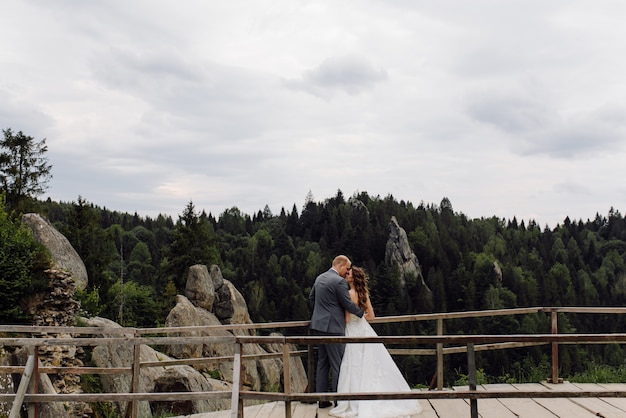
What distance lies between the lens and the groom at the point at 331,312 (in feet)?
25.3

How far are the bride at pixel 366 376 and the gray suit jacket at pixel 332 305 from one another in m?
0.20

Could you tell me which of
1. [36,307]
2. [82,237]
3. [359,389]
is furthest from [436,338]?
[82,237]

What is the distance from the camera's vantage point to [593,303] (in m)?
115

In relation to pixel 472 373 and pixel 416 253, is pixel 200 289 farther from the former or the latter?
pixel 416 253

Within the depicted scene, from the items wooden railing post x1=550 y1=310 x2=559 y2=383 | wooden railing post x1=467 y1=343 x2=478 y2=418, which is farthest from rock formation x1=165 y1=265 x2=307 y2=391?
wooden railing post x1=467 y1=343 x2=478 y2=418

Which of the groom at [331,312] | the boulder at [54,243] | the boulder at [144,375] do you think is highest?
the boulder at [54,243]

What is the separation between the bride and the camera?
732cm

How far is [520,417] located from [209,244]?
58.8 metres

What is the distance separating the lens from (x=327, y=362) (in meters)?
7.90

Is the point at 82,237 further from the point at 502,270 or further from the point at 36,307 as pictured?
the point at 502,270

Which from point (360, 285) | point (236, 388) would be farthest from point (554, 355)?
point (236, 388)

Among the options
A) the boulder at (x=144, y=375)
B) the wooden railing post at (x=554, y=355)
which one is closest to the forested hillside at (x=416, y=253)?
the boulder at (x=144, y=375)

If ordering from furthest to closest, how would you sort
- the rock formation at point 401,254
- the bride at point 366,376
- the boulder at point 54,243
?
the rock formation at point 401,254 → the boulder at point 54,243 → the bride at point 366,376

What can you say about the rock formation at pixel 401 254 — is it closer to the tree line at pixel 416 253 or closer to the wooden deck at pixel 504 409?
the tree line at pixel 416 253
